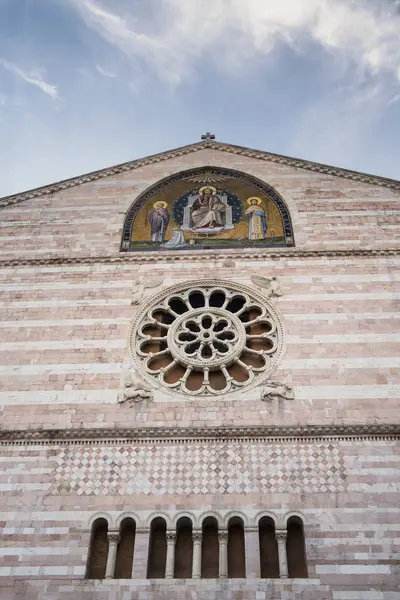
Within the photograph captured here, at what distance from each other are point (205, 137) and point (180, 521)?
9489mm

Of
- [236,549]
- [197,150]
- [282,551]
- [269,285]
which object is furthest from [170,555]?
[197,150]

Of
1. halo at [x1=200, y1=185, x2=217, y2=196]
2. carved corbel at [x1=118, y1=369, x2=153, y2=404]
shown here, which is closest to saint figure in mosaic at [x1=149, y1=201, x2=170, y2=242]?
halo at [x1=200, y1=185, x2=217, y2=196]

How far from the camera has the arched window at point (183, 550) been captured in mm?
8375

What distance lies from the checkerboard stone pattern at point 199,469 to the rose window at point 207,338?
118 cm

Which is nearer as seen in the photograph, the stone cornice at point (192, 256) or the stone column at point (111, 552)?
the stone column at point (111, 552)

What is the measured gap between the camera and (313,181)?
44.5 feet

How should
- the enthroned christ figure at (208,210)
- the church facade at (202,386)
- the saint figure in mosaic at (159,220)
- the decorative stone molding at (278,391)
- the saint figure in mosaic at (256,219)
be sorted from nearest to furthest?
the church facade at (202,386) → the decorative stone molding at (278,391) → the saint figure in mosaic at (256,219) → the saint figure in mosaic at (159,220) → the enthroned christ figure at (208,210)

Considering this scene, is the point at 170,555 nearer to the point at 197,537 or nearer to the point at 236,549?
the point at 197,537

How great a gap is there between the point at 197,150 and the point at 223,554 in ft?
31.4

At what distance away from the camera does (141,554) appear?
8211mm

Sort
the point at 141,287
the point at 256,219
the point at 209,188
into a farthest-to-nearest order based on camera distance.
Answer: the point at 209,188
the point at 256,219
the point at 141,287

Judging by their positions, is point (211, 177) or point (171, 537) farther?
point (211, 177)

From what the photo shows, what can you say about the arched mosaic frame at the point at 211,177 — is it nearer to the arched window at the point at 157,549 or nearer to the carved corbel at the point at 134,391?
the carved corbel at the point at 134,391

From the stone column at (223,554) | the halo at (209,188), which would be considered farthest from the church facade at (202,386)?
the halo at (209,188)
